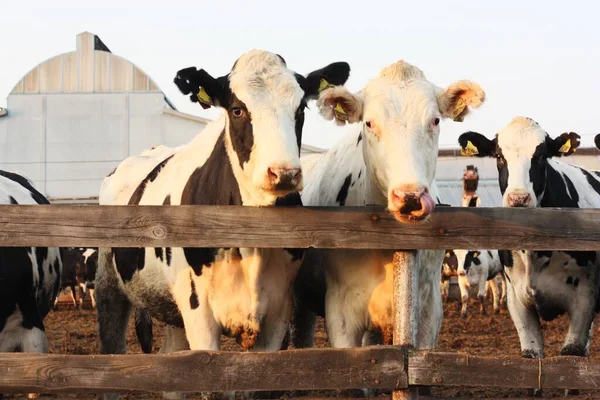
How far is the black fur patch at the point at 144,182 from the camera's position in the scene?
26.3 feet

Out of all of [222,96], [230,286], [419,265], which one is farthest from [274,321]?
[222,96]

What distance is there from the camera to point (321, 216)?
5.55 metres

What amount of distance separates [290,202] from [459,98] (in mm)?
1365

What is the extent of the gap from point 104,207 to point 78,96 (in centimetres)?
3588

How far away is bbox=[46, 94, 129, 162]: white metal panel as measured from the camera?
129 ft

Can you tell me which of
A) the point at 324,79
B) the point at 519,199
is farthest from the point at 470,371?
the point at 519,199

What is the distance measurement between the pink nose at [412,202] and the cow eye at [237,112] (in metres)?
1.24

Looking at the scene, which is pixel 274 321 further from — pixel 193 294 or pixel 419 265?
pixel 419 265

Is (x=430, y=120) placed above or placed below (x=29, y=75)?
below

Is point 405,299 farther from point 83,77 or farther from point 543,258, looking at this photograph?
point 83,77

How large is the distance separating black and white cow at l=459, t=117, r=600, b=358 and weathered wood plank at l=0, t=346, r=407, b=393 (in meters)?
2.97

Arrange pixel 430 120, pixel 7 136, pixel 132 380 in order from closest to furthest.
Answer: pixel 132 380
pixel 430 120
pixel 7 136

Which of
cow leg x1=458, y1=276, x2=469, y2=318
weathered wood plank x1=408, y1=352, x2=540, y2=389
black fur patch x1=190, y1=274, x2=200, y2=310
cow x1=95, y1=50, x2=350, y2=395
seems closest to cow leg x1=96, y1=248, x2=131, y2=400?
cow x1=95, y1=50, x2=350, y2=395

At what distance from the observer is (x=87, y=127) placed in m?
39.7
